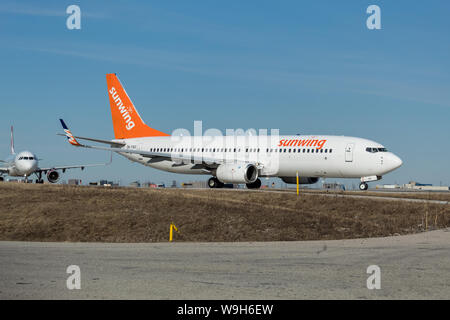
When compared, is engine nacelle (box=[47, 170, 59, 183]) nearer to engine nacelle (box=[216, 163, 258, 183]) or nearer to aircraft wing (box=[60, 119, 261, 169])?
aircraft wing (box=[60, 119, 261, 169])

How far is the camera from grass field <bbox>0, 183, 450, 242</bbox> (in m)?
28.1

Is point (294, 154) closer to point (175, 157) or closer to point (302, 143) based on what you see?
point (302, 143)

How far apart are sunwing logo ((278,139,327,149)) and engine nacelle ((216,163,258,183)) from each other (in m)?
3.24

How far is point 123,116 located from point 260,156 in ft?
62.0

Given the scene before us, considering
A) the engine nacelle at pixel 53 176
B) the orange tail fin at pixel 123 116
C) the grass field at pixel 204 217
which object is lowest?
the grass field at pixel 204 217

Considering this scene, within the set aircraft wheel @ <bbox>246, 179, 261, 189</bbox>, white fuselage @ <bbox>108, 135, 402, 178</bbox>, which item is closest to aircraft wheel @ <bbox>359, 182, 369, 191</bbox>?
white fuselage @ <bbox>108, 135, 402, 178</bbox>

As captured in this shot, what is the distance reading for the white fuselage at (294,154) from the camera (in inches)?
1740

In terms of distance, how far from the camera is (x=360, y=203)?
34219 millimetres

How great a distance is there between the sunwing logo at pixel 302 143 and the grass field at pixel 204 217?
968cm

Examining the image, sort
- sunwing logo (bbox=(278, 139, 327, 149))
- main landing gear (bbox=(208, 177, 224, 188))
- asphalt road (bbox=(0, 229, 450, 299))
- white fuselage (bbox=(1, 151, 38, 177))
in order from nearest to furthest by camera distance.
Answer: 1. asphalt road (bbox=(0, 229, 450, 299))
2. sunwing logo (bbox=(278, 139, 327, 149))
3. main landing gear (bbox=(208, 177, 224, 188))
4. white fuselage (bbox=(1, 151, 38, 177))

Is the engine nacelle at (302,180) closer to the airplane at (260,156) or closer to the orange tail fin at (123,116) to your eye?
the airplane at (260,156)

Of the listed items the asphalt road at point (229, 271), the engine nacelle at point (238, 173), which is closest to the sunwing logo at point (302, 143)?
the engine nacelle at point (238, 173)
